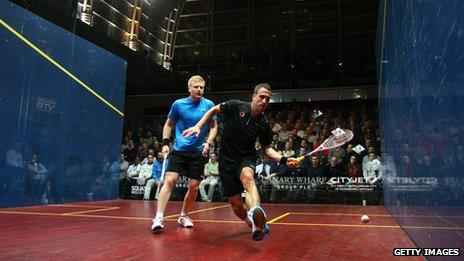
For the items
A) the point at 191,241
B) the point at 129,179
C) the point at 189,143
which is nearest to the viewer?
the point at 191,241

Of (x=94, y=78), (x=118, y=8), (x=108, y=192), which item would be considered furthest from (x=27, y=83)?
(x=118, y=8)

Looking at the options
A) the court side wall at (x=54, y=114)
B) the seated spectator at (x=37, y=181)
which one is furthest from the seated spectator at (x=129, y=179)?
the seated spectator at (x=37, y=181)

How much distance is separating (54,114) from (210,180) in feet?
9.43

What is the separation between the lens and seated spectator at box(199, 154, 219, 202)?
713 cm

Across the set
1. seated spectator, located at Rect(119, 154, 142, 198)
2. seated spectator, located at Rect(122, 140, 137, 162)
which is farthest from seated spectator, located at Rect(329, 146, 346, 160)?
seated spectator, located at Rect(122, 140, 137, 162)

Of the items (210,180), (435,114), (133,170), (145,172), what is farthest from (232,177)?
(133,170)

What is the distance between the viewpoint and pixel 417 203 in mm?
2082

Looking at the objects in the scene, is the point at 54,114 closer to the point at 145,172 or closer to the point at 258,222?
the point at 145,172

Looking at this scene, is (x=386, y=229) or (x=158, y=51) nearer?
(x=386, y=229)

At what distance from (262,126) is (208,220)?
53.7 inches

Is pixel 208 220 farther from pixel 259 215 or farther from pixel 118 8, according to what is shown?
pixel 118 8

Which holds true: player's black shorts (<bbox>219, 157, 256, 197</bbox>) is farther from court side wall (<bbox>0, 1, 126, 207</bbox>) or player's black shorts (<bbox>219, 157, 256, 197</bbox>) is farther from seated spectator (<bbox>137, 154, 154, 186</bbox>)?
seated spectator (<bbox>137, 154, 154, 186</bbox>)

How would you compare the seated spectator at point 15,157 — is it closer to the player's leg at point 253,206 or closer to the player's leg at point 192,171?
the player's leg at point 192,171

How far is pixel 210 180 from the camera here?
23.7 ft
